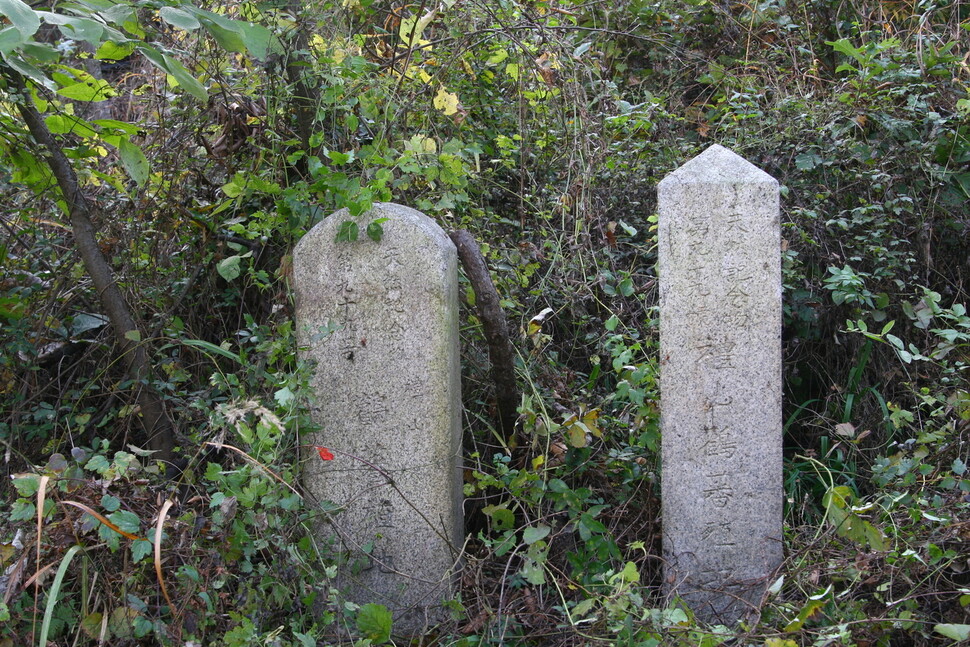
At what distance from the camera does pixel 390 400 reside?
2.83 meters

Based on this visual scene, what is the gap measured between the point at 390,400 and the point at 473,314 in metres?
0.62

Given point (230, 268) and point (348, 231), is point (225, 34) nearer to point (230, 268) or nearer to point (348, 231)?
point (348, 231)

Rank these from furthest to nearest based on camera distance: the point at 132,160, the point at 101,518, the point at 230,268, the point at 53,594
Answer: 1. the point at 230,268
2. the point at 132,160
3. the point at 101,518
4. the point at 53,594

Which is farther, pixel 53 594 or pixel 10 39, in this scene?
pixel 10 39

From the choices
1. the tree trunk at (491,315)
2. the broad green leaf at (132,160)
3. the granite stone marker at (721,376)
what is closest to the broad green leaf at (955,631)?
the granite stone marker at (721,376)

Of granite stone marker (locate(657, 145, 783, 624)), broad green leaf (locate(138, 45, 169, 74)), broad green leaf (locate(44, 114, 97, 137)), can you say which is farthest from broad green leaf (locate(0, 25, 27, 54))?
granite stone marker (locate(657, 145, 783, 624))

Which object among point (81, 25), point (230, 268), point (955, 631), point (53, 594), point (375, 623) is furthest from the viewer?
point (230, 268)

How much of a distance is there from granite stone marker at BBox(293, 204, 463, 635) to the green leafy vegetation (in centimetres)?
11

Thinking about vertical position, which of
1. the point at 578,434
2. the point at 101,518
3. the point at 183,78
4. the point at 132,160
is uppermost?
the point at 183,78

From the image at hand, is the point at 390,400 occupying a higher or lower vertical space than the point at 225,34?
lower

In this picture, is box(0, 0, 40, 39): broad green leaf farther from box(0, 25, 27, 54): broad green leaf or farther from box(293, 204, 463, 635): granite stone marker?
box(293, 204, 463, 635): granite stone marker

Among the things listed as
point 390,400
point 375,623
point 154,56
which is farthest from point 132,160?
point 375,623

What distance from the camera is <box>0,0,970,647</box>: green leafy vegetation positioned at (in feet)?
Result: 7.79

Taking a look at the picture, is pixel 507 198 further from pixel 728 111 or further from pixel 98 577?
pixel 98 577
